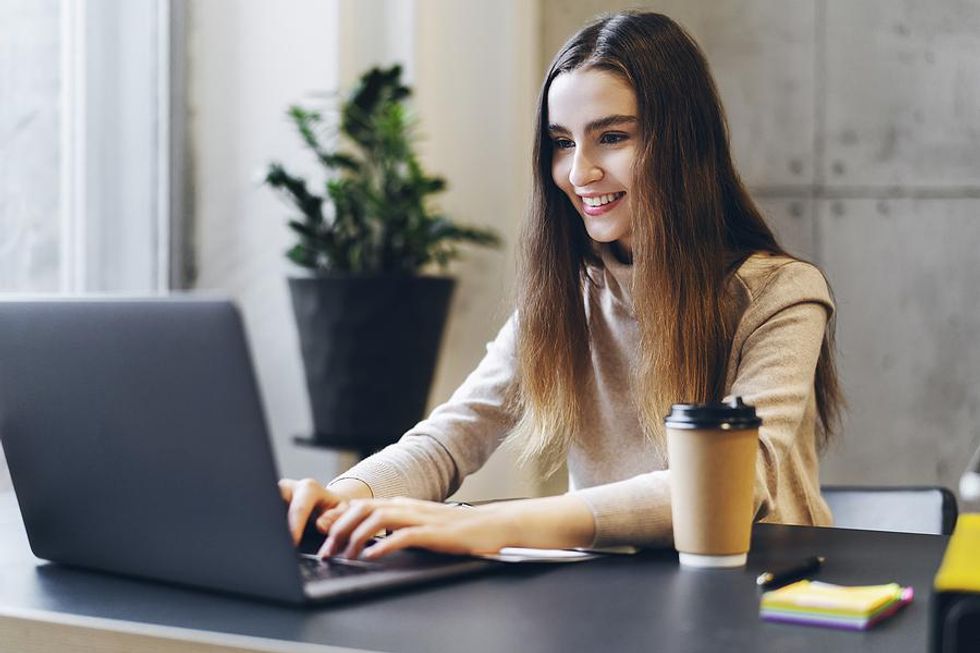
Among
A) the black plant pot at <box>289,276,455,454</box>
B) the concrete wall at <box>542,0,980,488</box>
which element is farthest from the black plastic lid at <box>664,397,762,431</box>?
the concrete wall at <box>542,0,980,488</box>

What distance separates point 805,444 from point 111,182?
7.87 feet

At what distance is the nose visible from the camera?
5.93 feet

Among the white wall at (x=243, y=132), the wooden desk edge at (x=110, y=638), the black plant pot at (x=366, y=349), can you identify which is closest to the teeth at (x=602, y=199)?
the wooden desk edge at (x=110, y=638)

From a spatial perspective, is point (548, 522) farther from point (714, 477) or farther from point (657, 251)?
point (657, 251)

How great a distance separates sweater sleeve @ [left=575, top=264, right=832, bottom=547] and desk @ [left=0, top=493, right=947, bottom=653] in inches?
3.2

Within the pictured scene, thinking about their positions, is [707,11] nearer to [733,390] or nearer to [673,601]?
[733,390]

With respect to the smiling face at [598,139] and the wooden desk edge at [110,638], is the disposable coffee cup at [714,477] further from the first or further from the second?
the smiling face at [598,139]

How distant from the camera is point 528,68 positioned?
4.15m

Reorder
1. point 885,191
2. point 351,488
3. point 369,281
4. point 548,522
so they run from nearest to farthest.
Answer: point 548,522 < point 351,488 < point 369,281 < point 885,191

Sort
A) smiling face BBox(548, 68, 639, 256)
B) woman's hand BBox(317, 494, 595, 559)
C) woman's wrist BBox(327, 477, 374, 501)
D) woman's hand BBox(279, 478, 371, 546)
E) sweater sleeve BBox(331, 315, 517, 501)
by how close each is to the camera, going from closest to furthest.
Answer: woman's hand BBox(317, 494, 595, 559)
woman's hand BBox(279, 478, 371, 546)
woman's wrist BBox(327, 477, 374, 501)
sweater sleeve BBox(331, 315, 517, 501)
smiling face BBox(548, 68, 639, 256)

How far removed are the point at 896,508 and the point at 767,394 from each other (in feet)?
1.59

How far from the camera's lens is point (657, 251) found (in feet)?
5.86

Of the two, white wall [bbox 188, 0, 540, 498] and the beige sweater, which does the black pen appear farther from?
white wall [bbox 188, 0, 540, 498]

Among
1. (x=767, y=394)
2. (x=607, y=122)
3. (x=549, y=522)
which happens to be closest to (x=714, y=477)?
(x=549, y=522)
